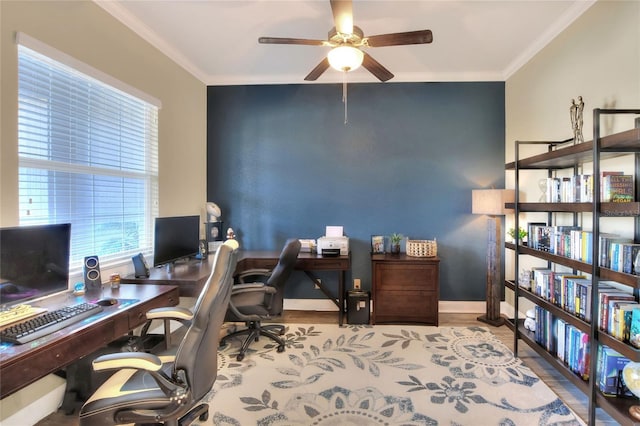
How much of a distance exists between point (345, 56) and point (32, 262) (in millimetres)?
2244

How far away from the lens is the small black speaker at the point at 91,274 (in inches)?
85.1

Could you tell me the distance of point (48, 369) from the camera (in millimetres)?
1393

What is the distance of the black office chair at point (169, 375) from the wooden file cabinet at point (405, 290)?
2.20 meters

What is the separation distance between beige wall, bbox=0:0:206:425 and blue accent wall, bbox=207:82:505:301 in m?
0.43

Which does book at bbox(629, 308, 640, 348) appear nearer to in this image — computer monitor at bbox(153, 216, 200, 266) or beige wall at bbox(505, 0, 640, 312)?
beige wall at bbox(505, 0, 640, 312)

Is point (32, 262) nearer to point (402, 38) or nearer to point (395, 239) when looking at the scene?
point (402, 38)

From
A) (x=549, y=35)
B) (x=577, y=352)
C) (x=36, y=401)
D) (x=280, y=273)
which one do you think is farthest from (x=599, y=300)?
(x=36, y=401)

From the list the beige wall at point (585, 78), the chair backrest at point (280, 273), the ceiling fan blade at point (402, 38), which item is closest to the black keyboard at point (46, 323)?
the chair backrest at point (280, 273)

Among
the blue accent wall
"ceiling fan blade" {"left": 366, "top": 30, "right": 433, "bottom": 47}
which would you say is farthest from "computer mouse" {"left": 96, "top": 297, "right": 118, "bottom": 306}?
"ceiling fan blade" {"left": 366, "top": 30, "right": 433, "bottom": 47}

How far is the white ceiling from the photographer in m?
2.50

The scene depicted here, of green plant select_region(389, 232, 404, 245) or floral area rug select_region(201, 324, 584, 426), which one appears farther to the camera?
green plant select_region(389, 232, 404, 245)

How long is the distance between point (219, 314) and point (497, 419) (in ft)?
6.03

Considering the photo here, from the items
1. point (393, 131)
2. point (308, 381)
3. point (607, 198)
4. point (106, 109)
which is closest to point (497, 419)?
point (308, 381)

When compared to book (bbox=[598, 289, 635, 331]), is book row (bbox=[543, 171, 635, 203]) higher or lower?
higher
